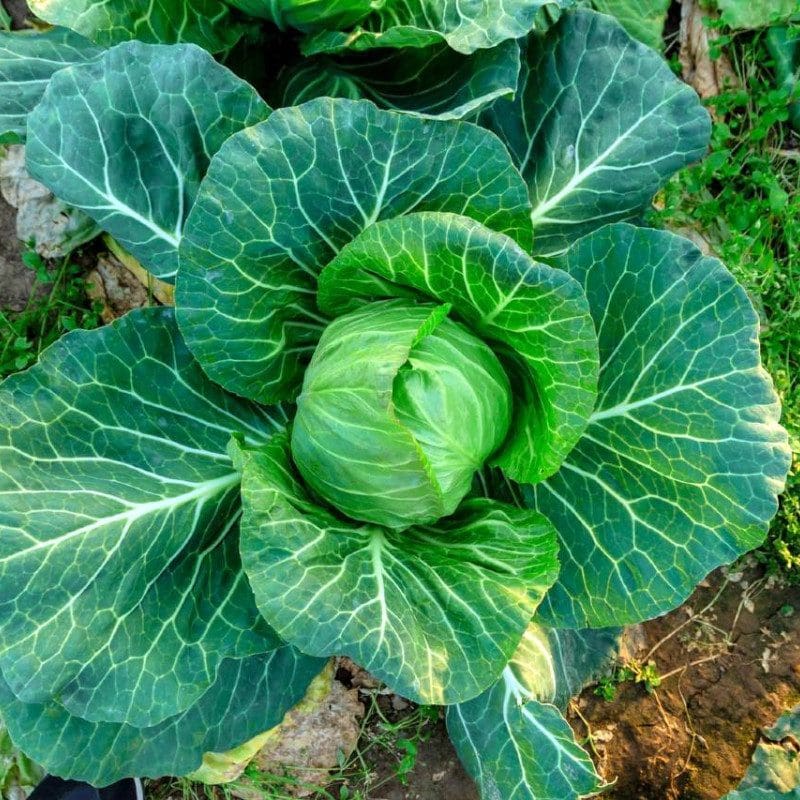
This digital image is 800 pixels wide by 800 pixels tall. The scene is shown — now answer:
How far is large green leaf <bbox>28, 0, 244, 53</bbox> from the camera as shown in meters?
2.26

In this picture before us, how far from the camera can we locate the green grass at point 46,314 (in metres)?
3.19

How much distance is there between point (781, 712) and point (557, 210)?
2.17 metres

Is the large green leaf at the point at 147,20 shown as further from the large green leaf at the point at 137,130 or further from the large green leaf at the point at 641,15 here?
the large green leaf at the point at 641,15

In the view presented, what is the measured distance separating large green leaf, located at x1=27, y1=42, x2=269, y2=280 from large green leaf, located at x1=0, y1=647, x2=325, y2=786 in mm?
1416

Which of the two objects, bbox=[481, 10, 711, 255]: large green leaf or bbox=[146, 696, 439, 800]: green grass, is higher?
bbox=[481, 10, 711, 255]: large green leaf

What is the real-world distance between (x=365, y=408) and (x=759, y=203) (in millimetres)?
2351

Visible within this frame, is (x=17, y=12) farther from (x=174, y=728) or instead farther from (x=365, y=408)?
(x=174, y=728)

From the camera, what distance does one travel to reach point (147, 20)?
2.41 m

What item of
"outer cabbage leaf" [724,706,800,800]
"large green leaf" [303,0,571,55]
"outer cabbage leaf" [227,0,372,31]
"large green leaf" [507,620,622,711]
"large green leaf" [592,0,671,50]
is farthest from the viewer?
"large green leaf" [592,0,671,50]

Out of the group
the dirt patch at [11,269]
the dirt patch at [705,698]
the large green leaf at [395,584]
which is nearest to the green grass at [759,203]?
the dirt patch at [705,698]

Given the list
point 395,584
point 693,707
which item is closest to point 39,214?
point 395,584

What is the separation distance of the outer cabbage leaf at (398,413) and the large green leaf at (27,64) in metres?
1.14

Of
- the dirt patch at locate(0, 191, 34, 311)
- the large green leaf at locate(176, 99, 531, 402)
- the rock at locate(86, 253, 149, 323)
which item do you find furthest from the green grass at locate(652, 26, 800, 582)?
the dirt patch at locate(0, 191, 34, 311)

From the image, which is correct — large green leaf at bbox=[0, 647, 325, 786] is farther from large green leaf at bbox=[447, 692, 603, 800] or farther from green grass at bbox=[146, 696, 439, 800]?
green grass at bbox=[146, 696, 439, 800]
